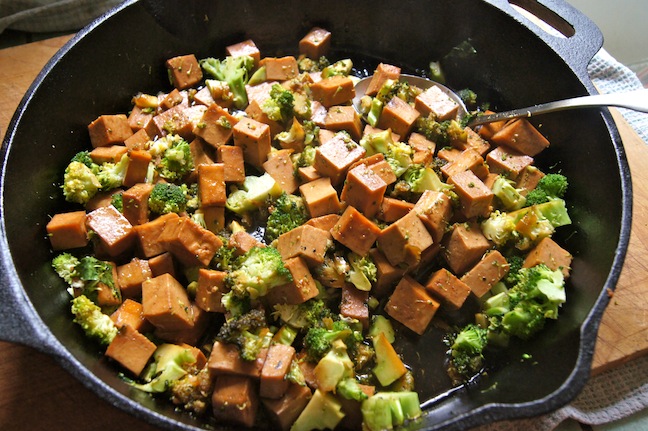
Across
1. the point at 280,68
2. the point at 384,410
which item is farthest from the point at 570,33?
the point at 384,410

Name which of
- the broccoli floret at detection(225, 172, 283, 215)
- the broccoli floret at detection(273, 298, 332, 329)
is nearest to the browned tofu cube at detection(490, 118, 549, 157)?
the broccoli floret at detection(225, 172, 283, 215)

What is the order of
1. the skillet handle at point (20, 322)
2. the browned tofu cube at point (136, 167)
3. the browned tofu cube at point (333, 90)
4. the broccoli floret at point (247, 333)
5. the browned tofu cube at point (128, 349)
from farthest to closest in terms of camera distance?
the browned tofu cube at point (333, 90) < the browned tofu cube at point (136, 167) < the browned tofu cube at point (128, 349) < the broccoli floret at point (247, 333) < the skillet handle at point (20, 322)

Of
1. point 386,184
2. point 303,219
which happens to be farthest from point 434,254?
point 303,219

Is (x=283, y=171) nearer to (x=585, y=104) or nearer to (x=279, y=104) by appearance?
(x=279, y=104)

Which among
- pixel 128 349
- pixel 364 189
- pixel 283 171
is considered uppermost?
pixel 364 189

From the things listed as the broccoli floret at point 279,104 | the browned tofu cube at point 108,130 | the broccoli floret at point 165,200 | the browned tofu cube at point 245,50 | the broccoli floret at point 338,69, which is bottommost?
the broccoli floret at point 165,200

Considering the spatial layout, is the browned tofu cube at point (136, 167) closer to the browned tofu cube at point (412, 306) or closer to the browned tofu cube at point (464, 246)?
the browned tofu cube at point (412, 306)

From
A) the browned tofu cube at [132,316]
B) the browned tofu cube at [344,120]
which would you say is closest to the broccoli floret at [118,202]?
the browned tofu cube at [132,316]
